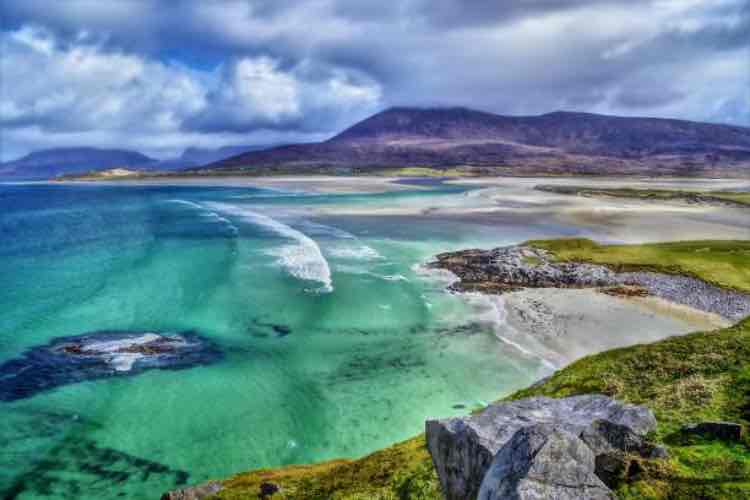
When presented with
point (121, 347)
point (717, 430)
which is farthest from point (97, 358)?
point (717, 430)

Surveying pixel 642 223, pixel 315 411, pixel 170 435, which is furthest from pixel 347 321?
pixel 642 223

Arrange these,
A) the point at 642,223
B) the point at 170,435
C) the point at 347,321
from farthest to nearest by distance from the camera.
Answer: the point at 642,223, the point at 347,321, the point at 170,435

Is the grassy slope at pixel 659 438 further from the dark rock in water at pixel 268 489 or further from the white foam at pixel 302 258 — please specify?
the white foam at pixel 302 258

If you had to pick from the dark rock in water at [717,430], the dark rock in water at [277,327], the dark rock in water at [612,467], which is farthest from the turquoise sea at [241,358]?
the dark rock in water at [612,467]

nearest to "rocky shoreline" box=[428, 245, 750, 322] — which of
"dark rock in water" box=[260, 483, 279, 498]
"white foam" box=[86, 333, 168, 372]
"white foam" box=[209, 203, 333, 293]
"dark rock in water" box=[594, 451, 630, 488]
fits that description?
"white foam" box=[209, 203, 333, 293]

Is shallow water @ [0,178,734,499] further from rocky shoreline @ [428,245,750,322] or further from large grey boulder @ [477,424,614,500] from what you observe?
large grey boulder @ [477,424,614,500]

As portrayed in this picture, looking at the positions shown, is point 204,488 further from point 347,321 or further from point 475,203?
point 475,203
